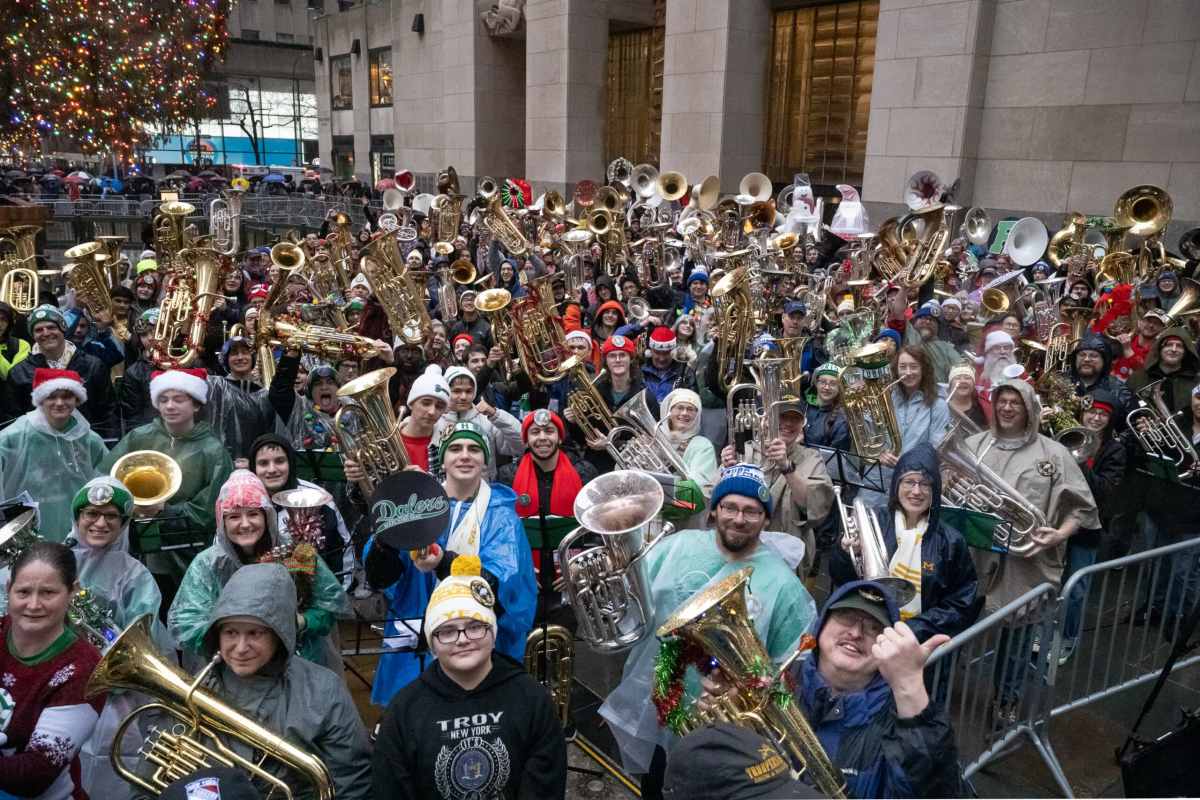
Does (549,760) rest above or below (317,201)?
below

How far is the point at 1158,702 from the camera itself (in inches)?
197

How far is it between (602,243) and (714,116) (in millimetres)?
9096

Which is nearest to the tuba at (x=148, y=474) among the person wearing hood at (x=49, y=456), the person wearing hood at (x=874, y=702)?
the person wearing hood at (x=49, y=456)

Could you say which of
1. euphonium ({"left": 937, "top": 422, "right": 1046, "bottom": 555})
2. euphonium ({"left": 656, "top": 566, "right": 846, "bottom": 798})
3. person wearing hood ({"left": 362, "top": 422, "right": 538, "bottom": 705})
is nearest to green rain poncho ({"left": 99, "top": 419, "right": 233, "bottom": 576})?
person wearing hood ({"left": 362, "top": 422, "right": 538, "bottom": 705})

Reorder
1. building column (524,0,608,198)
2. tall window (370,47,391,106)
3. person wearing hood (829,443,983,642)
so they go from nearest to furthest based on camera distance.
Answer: person wearing hood (829,443,983,642) → building column (524,0,608,198) → tall window (370,47,391,106)

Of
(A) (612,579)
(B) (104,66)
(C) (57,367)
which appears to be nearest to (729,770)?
(A) (612,579)

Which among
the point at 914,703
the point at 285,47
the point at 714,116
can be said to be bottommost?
the point at 914,703

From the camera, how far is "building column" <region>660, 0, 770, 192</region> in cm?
2006

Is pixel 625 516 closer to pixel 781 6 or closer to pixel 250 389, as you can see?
pixel 250 389

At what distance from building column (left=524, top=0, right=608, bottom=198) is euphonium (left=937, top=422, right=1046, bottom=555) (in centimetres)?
2195

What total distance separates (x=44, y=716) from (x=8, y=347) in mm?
4929

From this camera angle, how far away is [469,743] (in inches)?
112

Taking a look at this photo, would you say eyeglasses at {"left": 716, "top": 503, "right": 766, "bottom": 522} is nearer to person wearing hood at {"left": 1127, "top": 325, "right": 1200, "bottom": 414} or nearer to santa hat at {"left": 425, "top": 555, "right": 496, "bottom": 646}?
santa hat at {"left": 425, "top": 555, "right": 496, "bottom": 646}

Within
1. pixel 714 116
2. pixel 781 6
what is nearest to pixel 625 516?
pixel 714 116
